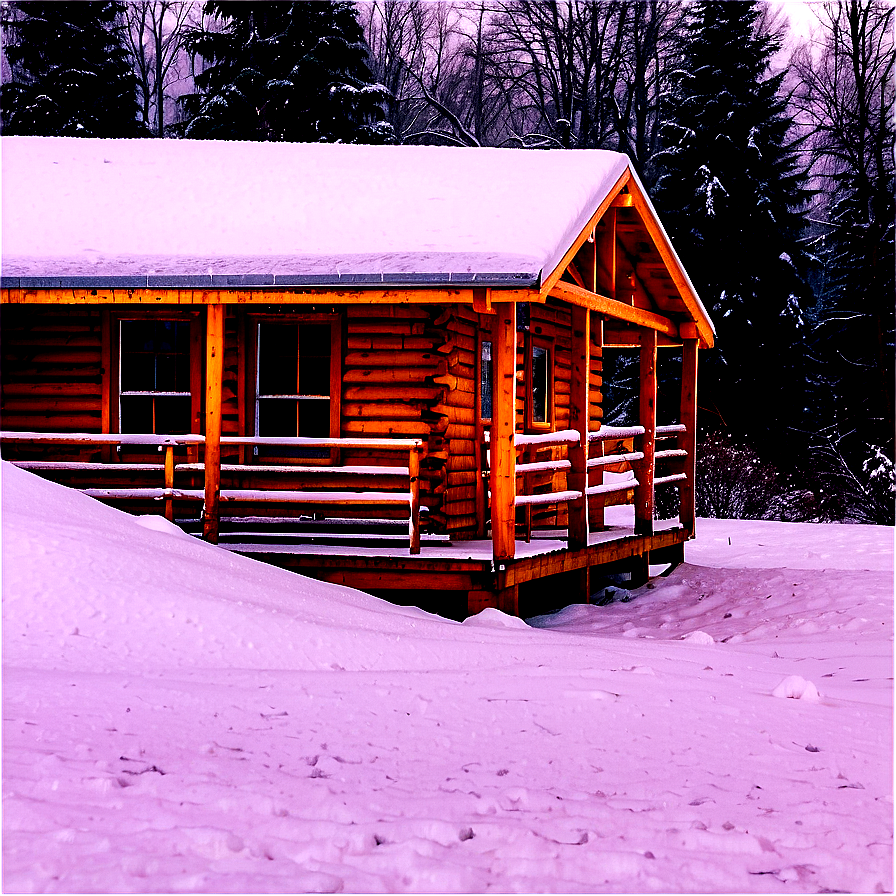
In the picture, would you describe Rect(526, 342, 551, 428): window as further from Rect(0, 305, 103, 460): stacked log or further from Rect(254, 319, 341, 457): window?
Rect(0, 305, 103, 460): stacked log

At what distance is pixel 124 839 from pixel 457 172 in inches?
424

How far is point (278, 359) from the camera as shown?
1359 centimetres

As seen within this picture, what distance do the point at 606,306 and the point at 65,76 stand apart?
2483 centimetres

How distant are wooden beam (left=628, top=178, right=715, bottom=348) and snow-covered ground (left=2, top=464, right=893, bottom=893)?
606 cm

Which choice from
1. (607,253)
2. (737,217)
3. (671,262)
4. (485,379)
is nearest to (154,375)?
(485,379)


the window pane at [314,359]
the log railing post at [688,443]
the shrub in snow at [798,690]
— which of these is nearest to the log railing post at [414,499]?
the window pane at [314,359]

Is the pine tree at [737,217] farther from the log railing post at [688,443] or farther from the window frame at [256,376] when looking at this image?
the window frame at [256,376]

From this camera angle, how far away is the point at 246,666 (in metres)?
7.52

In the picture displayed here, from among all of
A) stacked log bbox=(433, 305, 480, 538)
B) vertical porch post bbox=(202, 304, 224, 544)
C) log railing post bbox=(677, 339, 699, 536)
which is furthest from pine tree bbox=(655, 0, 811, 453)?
vertical porch post bbox=(202, 304, 224, 544)

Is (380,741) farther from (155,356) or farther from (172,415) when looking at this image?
(155,356)

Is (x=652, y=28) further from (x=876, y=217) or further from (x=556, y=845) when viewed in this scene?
(x=556, y=845)

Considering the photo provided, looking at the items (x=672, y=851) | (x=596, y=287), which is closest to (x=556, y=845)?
(x=672, y=851)

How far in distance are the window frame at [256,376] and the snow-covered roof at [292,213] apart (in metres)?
1.43

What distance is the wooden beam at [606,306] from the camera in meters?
11.3
